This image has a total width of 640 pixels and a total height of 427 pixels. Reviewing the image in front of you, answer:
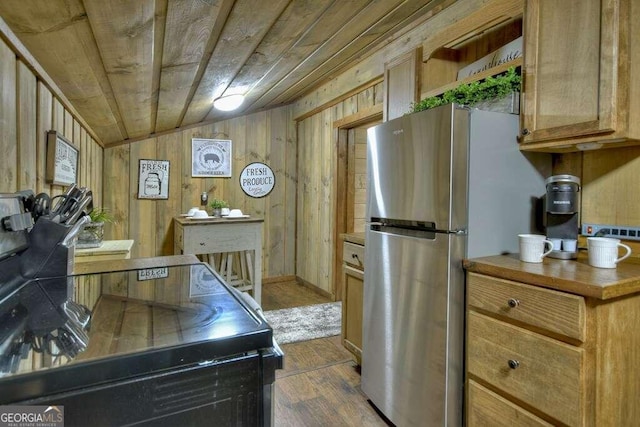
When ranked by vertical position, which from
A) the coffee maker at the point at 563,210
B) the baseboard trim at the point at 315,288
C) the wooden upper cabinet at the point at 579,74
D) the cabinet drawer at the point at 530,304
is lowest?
the baseboard trim at the point at 315,288

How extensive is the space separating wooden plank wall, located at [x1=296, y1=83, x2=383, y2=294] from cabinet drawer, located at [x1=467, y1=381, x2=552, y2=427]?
244 centimetres

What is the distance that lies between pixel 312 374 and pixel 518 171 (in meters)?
1.70

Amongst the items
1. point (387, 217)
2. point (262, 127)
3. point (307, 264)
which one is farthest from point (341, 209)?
point (387, 217)

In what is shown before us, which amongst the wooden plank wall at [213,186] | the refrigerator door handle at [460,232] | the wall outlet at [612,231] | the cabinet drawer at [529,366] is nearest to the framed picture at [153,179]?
the wooden plank wall at [213,186]

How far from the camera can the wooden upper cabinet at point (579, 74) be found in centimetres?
123

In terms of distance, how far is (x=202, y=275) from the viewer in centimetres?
121

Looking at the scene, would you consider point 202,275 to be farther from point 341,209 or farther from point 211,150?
point 211,150

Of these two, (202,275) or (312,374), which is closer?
(202,275)

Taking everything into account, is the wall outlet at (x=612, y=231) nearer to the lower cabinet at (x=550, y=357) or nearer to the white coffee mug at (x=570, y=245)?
the white coffee mug at (x=570, y=245)

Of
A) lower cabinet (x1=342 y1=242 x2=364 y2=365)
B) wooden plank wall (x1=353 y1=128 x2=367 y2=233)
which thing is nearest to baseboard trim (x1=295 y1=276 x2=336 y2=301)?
wooden plank wall (x1=353 y1=128 x2=367 y2=233)

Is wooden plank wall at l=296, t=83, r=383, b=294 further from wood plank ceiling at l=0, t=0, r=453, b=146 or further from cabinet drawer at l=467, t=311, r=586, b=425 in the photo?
cabinet drawer at l=467, t=311, r=586, b=425

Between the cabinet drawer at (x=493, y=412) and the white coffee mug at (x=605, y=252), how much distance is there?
59 cm

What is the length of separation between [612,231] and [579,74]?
662mm

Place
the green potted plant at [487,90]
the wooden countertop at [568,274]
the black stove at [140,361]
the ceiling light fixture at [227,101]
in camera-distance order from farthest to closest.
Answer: the ceiling light fixture at [227,101] < the green potted plant at [487,90] < the wooden countertop at [568,274] < the black stove at [140,361]
